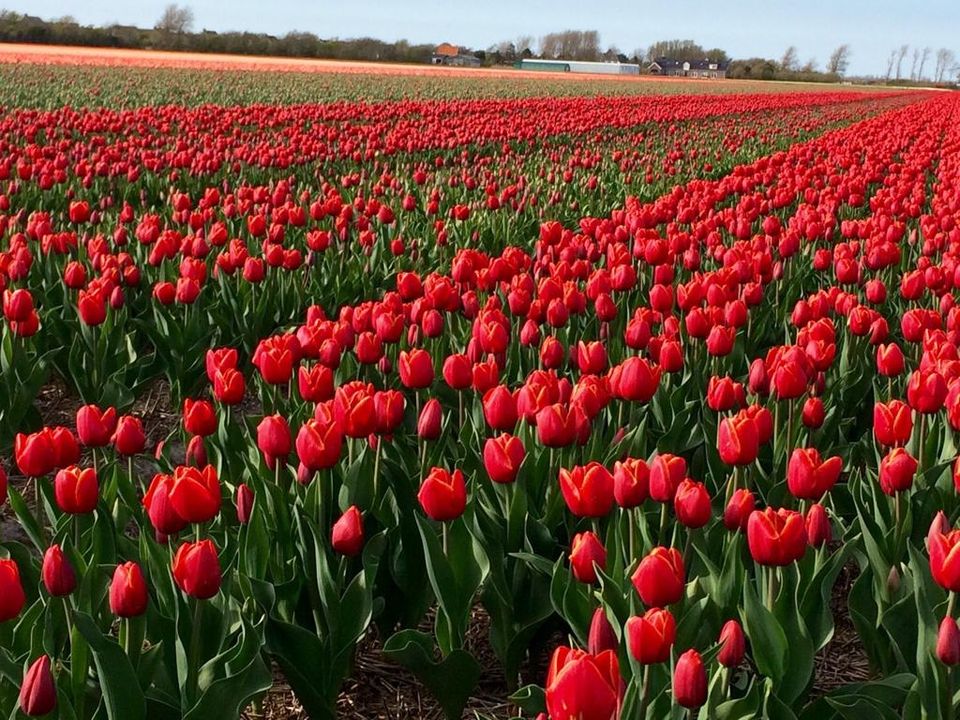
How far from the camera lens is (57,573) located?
1900mm

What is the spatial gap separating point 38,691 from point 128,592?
0.84 ft

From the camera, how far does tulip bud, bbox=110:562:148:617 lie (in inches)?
72.7

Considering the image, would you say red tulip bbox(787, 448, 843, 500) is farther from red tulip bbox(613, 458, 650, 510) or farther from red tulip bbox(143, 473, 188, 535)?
red tulip bbox(143, 473, 188, 535)

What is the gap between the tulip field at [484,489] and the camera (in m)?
1.94

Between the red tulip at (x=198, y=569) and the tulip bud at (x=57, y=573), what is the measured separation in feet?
0.74

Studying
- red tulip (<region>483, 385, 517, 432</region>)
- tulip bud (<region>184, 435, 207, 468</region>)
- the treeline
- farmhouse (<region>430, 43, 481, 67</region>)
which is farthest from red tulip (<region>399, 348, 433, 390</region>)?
farmhouse (<region>430, 43, 481, 67</region>)

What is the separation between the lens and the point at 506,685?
8.75 ft

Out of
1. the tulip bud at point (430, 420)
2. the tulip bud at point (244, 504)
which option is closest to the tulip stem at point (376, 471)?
the tulip bud at point (430, 420)

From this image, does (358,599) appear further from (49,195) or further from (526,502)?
(49,195)

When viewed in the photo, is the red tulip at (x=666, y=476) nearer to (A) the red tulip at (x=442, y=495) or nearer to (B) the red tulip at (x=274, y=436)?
(A) the red tulip at (x=442, y=495)

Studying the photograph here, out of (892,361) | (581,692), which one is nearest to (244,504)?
(581,692)

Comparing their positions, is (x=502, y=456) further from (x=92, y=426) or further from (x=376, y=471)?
(x=92, y=426)

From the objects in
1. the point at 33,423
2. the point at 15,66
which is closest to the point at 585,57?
the point at 15,66

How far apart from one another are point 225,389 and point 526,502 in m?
1.01
